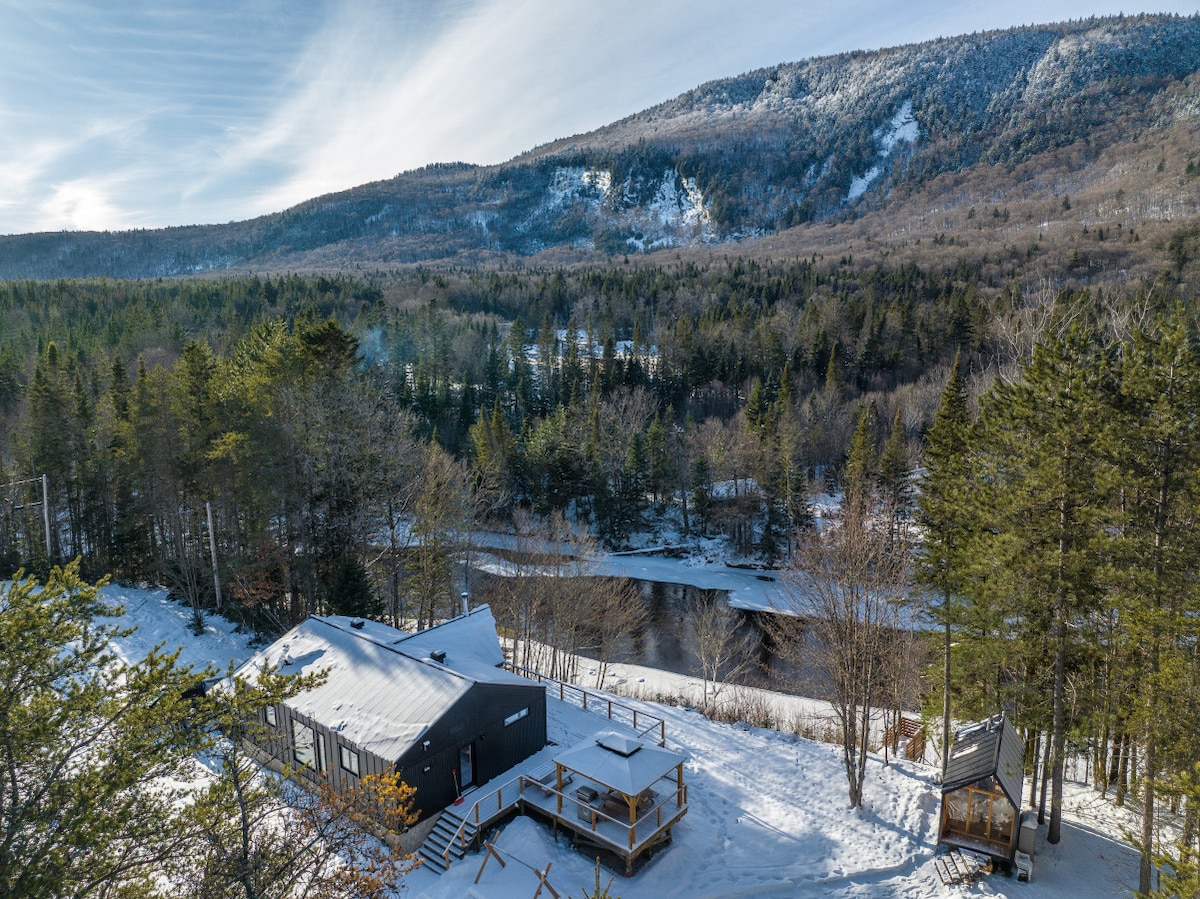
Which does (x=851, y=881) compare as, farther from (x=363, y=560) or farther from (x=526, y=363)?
(x=526, y=363)

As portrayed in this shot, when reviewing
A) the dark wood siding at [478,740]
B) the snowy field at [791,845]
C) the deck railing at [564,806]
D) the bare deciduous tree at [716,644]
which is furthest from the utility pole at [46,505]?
the bare deciduous tree at [716,644]

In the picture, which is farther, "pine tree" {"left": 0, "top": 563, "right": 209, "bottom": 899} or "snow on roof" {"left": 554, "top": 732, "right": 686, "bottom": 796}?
"snow on roof" {"left": 554, "top": 732, "right": 686, "bottom": 796}

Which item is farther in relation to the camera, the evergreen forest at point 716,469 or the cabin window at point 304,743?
the cabin window at point 304,743

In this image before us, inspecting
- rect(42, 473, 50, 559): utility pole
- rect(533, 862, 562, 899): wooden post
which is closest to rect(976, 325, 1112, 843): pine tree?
rect(533, 862, 562, 899): wooden post

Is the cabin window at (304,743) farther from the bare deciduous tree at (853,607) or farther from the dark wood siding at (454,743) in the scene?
the bare deciduous tree at (853,607)

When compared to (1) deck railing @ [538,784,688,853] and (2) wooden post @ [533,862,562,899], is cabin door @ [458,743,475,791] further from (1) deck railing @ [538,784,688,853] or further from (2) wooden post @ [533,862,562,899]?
(2) wooden post @ [533,862,562,899]

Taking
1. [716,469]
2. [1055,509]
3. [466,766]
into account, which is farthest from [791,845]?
[716,469]
